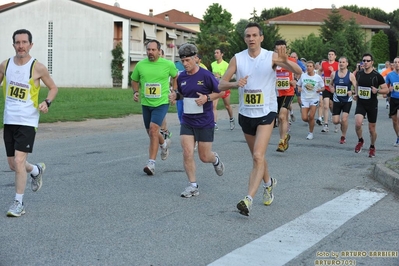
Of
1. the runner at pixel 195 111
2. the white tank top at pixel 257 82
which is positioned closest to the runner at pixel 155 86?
the runner at pixel 195 111

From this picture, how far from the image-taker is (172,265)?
544 cm

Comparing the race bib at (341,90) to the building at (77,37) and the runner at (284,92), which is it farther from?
the building at (77,37)

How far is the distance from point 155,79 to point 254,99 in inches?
126

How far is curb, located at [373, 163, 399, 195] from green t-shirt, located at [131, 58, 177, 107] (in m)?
3.43

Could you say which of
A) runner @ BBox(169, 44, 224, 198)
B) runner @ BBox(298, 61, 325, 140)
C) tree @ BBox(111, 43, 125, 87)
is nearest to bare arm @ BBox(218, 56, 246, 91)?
runner @ BBox(169, 44, 224, 198)

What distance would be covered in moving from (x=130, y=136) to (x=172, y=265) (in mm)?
11404

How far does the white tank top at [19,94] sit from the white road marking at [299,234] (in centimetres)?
298

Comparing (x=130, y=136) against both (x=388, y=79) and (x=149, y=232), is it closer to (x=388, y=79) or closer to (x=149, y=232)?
(x=388, y=79)

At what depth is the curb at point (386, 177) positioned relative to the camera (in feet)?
30.7

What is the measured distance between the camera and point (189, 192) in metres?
8.59

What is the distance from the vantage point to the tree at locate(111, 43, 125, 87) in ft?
198

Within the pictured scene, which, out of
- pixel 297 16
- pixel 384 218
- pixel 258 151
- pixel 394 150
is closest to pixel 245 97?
pixel 258 151

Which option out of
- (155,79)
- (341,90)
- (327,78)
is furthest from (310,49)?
(155,79)

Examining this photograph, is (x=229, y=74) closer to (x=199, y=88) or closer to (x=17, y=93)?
(x=199, y=88)
